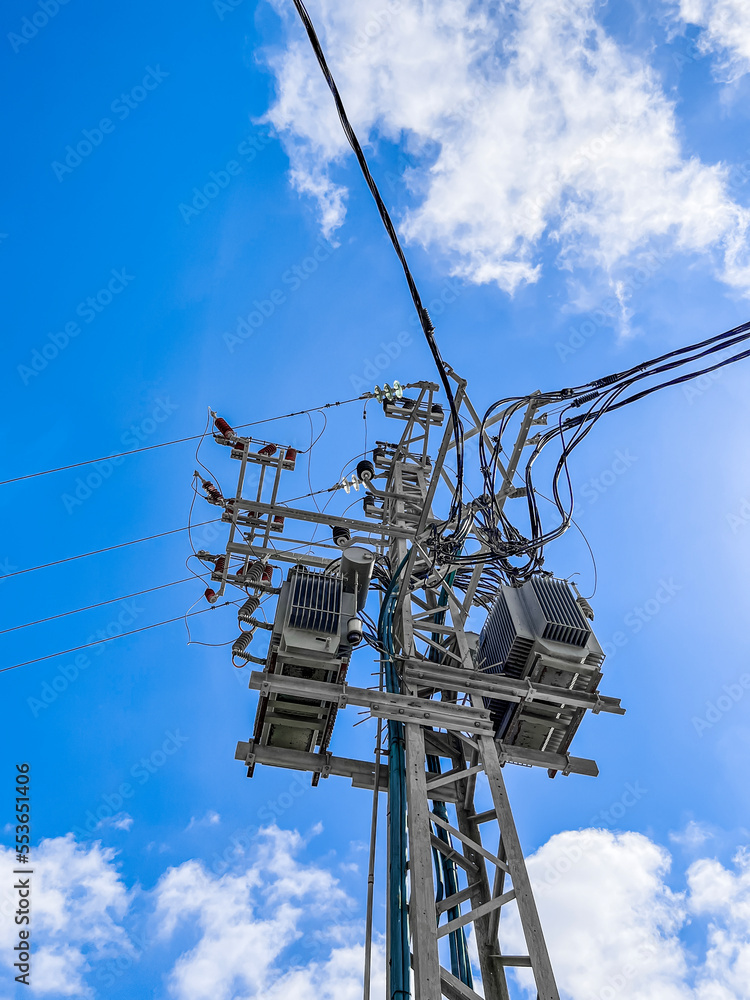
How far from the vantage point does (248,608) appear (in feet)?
25.8

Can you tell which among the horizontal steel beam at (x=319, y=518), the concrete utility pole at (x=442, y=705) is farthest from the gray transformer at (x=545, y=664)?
the horizontal steel beam at (x=319, y=518)

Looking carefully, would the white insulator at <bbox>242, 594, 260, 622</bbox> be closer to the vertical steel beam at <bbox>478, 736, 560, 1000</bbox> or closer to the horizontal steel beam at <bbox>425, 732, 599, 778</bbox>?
the horizontal steel beam at <bbox>425, 732, 599, 778</bbox>

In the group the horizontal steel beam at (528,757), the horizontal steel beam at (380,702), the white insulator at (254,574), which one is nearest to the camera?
the horizontal steel beam at (380,702)

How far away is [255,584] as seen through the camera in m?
8.16

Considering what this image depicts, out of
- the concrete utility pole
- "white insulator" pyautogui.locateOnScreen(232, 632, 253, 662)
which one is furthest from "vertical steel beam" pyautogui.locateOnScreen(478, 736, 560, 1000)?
"white insulator" pyautogui.locateOnScreen(232, 632, 253, 662)

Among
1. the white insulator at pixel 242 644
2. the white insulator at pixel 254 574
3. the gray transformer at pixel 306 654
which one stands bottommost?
the gray transformer at pixel 306 654

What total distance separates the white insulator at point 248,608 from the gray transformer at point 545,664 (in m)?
2.79

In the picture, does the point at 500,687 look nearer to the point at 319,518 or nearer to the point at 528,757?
the point at 528,757

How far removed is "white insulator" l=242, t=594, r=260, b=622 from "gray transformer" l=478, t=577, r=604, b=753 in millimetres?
2790

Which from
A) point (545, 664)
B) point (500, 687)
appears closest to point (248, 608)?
point (500, 687)

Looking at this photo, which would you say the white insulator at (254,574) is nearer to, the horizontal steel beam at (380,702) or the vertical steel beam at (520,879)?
the horizontal steel beam at (380,702)

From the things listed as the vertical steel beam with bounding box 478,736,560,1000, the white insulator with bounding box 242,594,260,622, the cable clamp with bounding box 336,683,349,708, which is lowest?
the vertical steel beam with bounding box 478,736,560,1000

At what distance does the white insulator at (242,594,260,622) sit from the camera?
300 inches

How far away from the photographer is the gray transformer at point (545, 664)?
251 inches
